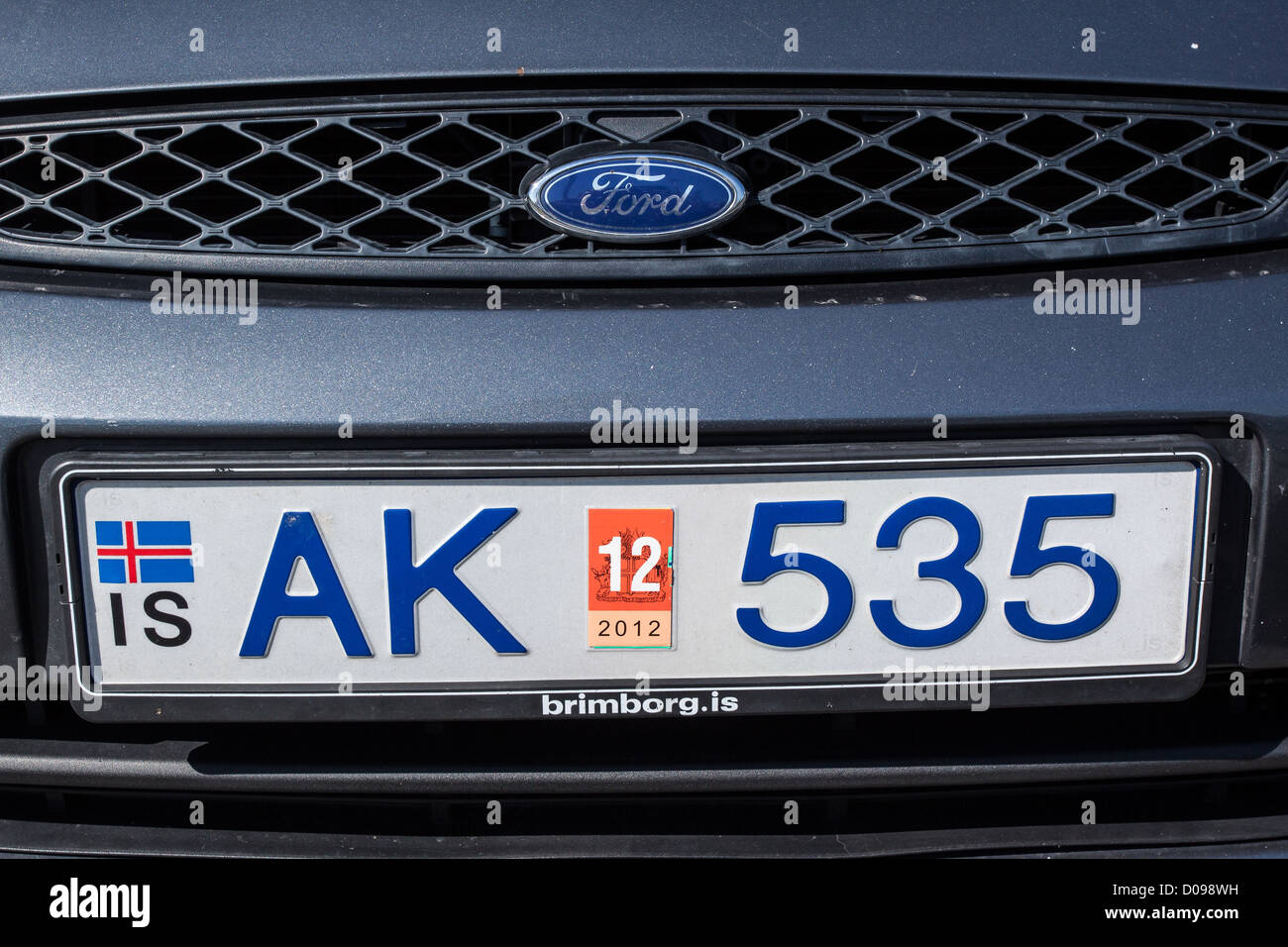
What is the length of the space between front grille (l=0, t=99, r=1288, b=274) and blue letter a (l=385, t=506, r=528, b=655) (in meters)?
0.25

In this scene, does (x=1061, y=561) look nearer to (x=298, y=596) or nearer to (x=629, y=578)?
(x=629, y=578)

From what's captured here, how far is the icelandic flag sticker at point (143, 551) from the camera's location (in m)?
1.09

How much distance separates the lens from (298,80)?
1.08m

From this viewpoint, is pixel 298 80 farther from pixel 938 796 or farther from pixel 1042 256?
pixel 938 796

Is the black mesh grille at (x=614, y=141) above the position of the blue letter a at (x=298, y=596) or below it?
above

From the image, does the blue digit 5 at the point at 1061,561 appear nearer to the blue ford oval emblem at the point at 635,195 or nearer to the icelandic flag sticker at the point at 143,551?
the blue ford oval emblem at the point at 635,195

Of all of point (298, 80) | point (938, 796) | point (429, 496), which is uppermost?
point (298, 80)

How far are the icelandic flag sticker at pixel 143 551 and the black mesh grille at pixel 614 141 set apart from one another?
0.87 feet

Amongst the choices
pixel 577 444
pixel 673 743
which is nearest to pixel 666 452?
pixel 577 444

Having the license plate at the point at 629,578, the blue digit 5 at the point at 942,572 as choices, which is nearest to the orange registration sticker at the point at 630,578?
the license plate at the point at 629,578

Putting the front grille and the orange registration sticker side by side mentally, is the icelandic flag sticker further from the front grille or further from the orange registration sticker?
the orange registration sticker

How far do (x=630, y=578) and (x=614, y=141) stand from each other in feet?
1.32

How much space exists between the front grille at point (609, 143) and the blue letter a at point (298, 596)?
10.4 inches

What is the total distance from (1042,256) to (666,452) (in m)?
0.40
